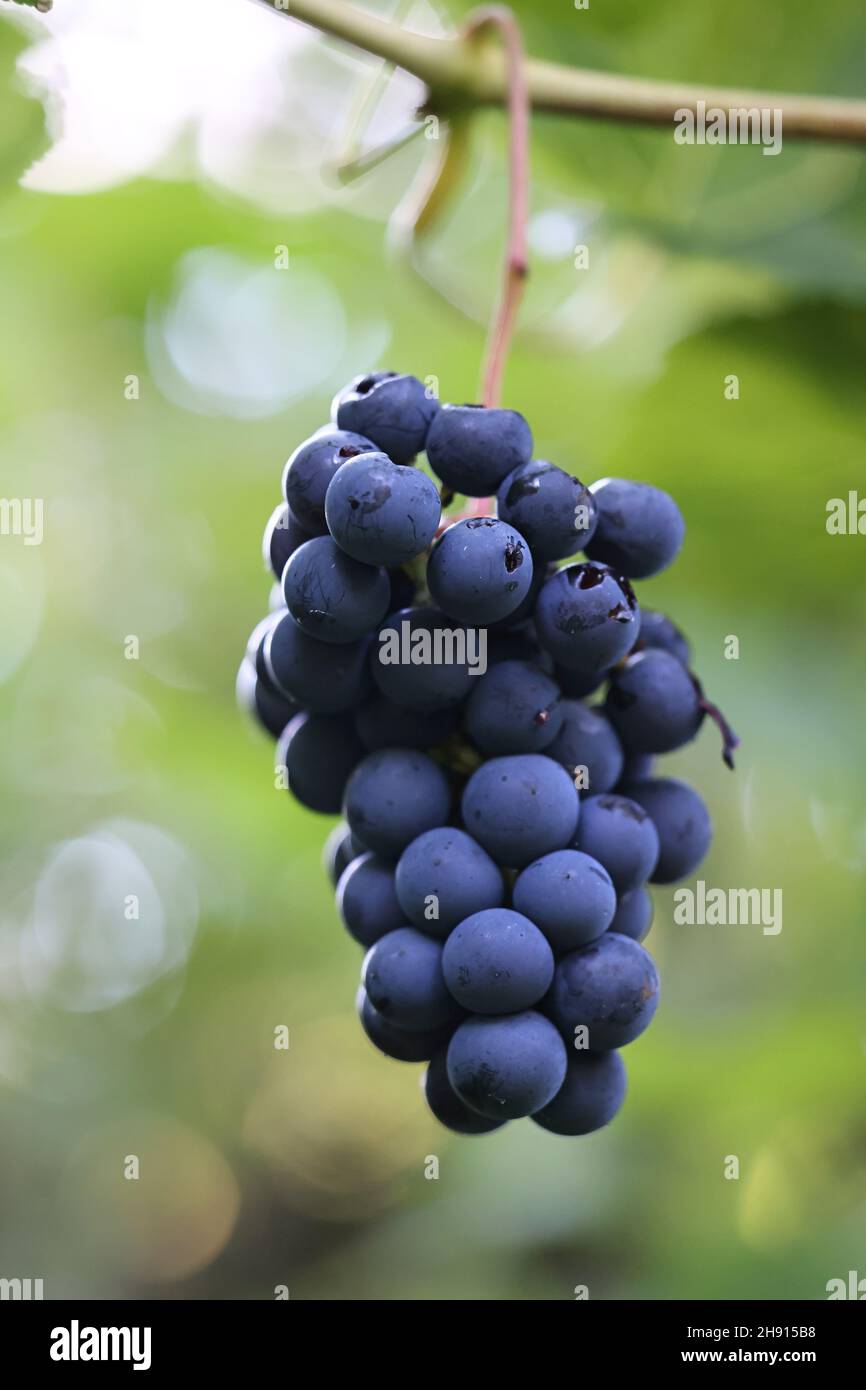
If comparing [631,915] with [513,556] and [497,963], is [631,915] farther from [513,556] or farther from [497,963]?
[513,556]

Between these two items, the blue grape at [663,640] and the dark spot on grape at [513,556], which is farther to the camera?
the blue grape at [663,640]

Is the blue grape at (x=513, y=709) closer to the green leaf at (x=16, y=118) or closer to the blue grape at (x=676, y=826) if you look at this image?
the blue grape at (x=676, y=826)

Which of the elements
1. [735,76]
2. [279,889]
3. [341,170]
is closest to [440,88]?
[341,170]

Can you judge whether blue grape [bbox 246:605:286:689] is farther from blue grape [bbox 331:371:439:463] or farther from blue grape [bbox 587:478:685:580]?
blue grape [bbox 587:478:685:580]

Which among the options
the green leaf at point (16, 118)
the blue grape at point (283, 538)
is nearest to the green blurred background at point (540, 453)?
the green leaf at point (16, 118)

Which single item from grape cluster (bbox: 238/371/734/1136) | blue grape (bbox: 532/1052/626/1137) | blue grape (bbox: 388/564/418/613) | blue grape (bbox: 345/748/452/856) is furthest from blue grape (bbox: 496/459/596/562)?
blue grape (bbox: 532/1052/626/1137)

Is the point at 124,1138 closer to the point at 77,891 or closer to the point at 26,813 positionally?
the point at 77,891
